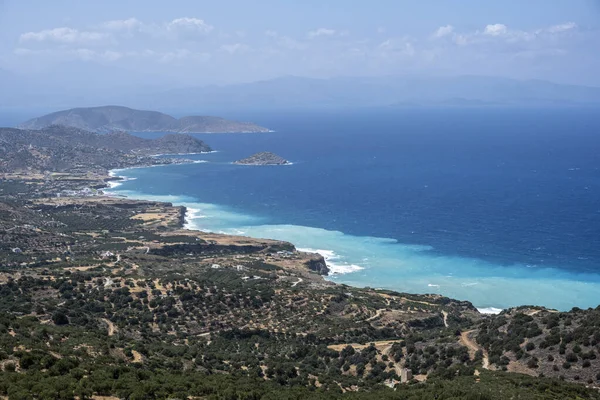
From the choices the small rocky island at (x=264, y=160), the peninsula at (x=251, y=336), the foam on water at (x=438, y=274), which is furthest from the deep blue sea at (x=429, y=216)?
the peninsula at (x=251, y=336)

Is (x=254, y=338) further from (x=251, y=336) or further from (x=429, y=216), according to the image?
(x=429, y=216)

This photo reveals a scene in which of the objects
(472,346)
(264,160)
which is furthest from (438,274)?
(264,160)

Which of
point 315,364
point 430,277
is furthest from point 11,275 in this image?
point 430,277

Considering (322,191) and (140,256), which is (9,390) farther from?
(322,191)

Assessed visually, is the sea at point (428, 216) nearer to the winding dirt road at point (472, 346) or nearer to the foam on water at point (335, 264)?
the foam on water at point (335, 264)

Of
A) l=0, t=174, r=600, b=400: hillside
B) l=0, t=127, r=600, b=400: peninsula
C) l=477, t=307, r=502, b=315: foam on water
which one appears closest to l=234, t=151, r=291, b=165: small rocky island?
l=0, t=127, r=600, b=400: peninsula

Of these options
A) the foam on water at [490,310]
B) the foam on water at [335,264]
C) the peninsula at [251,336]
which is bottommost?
the foam on water at [490,310]
